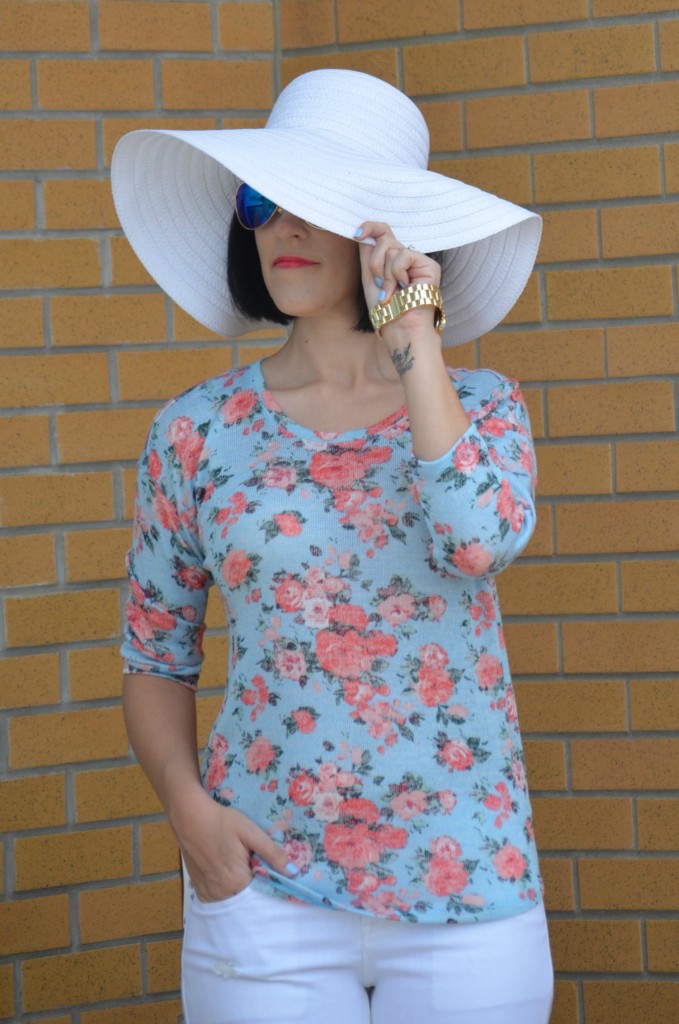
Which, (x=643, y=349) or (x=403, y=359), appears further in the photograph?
(x=643, y=349)

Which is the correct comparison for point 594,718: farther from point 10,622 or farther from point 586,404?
point 10,622

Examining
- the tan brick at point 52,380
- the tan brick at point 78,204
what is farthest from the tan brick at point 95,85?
the tan brick at point 52,380

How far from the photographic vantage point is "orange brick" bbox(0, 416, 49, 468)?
9.86 ft

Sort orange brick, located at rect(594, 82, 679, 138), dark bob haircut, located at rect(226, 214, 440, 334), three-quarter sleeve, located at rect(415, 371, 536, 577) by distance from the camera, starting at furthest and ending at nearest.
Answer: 1. orange brick, located at rect(594, 82, 679, 138)
2. dark bob haircut, located at rect(226, 214, 440, 334)
3. three-quarter sleeve, located at rect(415, 371, 536, 577)

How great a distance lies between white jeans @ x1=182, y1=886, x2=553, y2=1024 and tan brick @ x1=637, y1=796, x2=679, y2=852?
1.24 metres

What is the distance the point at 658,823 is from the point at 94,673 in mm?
1238

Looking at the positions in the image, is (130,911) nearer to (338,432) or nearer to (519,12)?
(338,432)

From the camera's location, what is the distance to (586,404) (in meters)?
3.04

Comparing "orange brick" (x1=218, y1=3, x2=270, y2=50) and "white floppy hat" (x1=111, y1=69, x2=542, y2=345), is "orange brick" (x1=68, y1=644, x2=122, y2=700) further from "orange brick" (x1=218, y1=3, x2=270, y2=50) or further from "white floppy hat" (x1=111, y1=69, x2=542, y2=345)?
"orange brick" (x1=218, y1=3, x2=270, y2=50)

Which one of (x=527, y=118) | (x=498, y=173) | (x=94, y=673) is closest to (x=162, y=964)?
(x=94, y=673)

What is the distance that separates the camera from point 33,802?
9.93 feet

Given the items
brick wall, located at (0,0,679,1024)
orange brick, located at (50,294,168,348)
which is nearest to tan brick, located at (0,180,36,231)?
brick wall, located at (0,0,679,1024)

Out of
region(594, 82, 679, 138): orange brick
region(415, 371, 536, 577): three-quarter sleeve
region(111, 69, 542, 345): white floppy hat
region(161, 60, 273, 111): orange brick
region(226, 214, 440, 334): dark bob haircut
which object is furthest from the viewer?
region(161, 60, 273, 111): orange brick

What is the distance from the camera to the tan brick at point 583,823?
3059 mm
